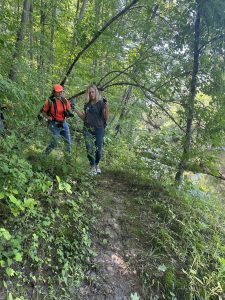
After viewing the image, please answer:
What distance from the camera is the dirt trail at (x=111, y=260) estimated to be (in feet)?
8.95

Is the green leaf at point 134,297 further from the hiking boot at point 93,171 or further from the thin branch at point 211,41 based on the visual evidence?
the thin branch at point 211,41

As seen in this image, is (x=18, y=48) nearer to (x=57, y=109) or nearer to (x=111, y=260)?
(x=57, y=109)

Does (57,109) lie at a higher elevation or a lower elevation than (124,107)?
lower

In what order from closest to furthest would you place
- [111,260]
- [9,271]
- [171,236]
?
A: [9,271] < [111,260] < [171,236]

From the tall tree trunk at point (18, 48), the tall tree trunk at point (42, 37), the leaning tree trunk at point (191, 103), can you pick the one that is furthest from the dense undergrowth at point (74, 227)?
the tall tree trunk at point (42, 37)

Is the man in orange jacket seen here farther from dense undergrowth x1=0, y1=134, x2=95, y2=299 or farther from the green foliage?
the green foliage

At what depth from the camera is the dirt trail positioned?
2.73 m

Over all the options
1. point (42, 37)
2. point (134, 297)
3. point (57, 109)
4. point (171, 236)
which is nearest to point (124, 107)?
point (42, 37)

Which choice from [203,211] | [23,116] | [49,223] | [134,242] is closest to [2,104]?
[23,116]

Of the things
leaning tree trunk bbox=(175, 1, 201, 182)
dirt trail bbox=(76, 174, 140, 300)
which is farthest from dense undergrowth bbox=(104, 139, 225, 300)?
leaning tree trunk bbox=(175, 1, 201, 182)

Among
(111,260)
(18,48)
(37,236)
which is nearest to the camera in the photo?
(37,236)

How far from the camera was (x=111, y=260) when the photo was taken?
10.2 feet

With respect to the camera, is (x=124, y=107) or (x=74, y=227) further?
(x=124, y=107)

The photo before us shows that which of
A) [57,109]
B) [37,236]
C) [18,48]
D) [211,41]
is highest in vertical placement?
[211,41]
